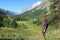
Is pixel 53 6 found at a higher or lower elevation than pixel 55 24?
higher

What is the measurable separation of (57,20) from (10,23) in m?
33.3

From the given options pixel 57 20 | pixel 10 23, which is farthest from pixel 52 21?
pixel 10 23

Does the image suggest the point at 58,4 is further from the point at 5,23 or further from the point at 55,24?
the point at 5,23

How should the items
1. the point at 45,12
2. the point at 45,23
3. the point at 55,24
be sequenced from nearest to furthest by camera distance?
the point at 45,23
the point at 55,24
the point at 45,12

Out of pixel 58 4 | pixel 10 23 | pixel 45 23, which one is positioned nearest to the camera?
pixel 45 23

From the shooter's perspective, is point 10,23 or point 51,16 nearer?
point 51,16

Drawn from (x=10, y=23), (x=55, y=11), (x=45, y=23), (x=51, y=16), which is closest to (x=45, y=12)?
(x=51, y=16)

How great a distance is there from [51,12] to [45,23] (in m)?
54.7

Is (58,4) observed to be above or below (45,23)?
above

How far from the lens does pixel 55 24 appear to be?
78125mm

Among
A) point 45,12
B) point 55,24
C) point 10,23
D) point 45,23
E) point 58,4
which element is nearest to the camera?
point 45,23

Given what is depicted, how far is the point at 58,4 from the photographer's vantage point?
73062mm

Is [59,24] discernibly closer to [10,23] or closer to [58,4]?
[58,4]

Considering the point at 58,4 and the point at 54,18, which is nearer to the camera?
the point at 58,4
